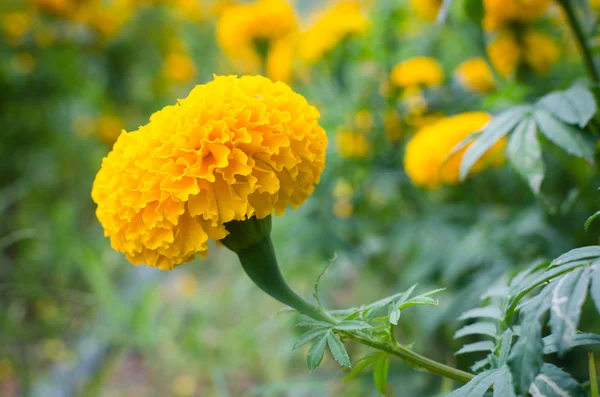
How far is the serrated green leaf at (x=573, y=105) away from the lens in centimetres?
66

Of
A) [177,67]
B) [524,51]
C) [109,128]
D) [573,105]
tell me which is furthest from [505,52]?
[109,128]

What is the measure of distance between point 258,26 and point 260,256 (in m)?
1.14

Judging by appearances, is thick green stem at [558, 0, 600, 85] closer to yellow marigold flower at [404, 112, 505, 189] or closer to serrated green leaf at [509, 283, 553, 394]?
yellow marigold flower at [404, 112, 505, 189]

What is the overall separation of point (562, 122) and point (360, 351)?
107cm

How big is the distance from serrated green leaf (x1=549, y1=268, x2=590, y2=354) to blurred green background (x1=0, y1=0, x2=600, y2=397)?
0.93 feet

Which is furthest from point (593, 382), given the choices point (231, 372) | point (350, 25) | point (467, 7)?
point (231, 372)

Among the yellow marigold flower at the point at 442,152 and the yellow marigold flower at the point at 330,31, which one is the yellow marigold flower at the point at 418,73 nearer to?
the yellow marigold flower at the point at 330,31

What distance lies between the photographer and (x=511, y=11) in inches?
46.8

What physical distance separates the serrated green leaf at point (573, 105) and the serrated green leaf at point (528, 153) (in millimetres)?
32

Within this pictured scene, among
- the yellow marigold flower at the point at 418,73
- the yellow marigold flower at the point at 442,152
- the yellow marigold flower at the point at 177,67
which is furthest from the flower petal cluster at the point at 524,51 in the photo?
the yellow marigold flower at the point at 177,67

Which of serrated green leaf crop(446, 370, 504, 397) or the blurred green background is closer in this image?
serrated green leaf crop(446, 370, 504, 397)

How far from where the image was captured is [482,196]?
4.21 feet

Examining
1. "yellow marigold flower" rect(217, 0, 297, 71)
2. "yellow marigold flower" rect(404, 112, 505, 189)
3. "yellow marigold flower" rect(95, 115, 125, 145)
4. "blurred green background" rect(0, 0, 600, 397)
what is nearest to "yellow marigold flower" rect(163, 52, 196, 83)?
"blurred green background" rect(0, 0, 600, 397)

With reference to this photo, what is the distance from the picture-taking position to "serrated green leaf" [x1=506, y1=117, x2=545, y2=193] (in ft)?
2.23
